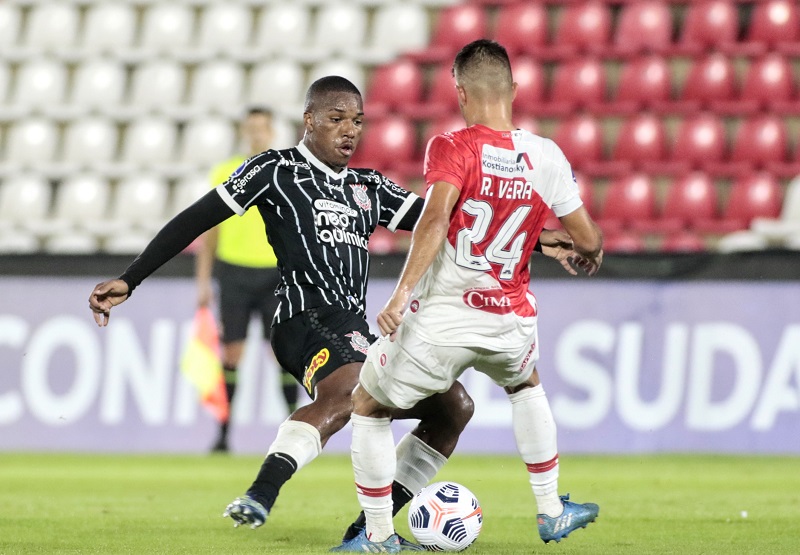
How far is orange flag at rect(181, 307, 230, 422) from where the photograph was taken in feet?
31.5

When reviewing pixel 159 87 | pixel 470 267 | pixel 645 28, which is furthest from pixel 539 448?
pixel 159 87

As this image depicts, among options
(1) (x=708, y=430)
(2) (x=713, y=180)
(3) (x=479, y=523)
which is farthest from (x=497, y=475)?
(2) (x=713, y=180)

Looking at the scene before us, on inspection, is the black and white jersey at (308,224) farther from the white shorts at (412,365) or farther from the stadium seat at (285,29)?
the stadium seat at (285,29)

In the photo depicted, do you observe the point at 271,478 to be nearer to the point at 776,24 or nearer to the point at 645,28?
the point at 645,28

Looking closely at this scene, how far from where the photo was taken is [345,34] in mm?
13914

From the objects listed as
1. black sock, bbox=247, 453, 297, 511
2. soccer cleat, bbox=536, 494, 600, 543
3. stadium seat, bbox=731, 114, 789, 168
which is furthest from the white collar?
stadium seat, bbox=731, 114, 789, 168

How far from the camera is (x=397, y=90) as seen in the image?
43.8ft

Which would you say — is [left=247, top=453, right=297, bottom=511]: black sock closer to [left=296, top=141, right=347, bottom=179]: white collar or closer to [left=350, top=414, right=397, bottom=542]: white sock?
[left=350, top=414, right=397, bottom=542]: white sock

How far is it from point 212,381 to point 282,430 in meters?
4.88

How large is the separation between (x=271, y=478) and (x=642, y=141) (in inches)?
321

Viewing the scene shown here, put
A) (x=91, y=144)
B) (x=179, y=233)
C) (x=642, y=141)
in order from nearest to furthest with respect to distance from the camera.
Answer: (x=179, y=233)
(x=642, y=141)
(x=91, y=144)

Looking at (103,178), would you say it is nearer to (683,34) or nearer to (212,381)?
(212,381)

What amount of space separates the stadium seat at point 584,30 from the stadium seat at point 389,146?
5.49 feet

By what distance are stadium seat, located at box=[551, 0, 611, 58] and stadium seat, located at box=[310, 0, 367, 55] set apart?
2.21 m
